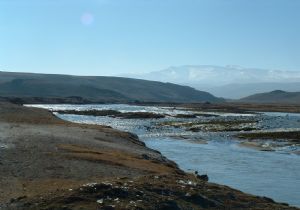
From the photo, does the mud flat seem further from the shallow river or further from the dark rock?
the shallow river

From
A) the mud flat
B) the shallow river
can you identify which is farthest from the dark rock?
the shallow river

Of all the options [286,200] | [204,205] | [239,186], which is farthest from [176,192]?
[239,186]

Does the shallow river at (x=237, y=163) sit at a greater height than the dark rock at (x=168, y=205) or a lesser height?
lesser

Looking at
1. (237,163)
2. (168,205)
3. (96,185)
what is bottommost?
(237,163)

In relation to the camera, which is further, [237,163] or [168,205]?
[237,163]

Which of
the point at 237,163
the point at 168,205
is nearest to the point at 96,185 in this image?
the point at 168,205

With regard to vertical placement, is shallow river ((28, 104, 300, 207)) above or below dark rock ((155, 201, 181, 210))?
below

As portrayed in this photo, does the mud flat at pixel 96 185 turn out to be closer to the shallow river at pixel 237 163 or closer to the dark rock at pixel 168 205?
the dark rock at pixel 168 205

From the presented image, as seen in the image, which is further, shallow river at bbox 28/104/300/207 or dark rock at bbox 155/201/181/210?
shallow river at bbox 28/104/300/207

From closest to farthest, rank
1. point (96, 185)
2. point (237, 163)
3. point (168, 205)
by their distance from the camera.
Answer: point (168, 205), point (96, 185), point (237, 163)

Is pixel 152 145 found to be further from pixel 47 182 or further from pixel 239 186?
pixel 47 182

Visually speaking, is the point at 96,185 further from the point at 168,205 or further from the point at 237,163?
the point at 237,163

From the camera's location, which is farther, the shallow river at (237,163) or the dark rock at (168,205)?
the shallow river at (237,163)

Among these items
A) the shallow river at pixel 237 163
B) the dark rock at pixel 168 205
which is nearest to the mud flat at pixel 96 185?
the dark rock at pixel 168 205
